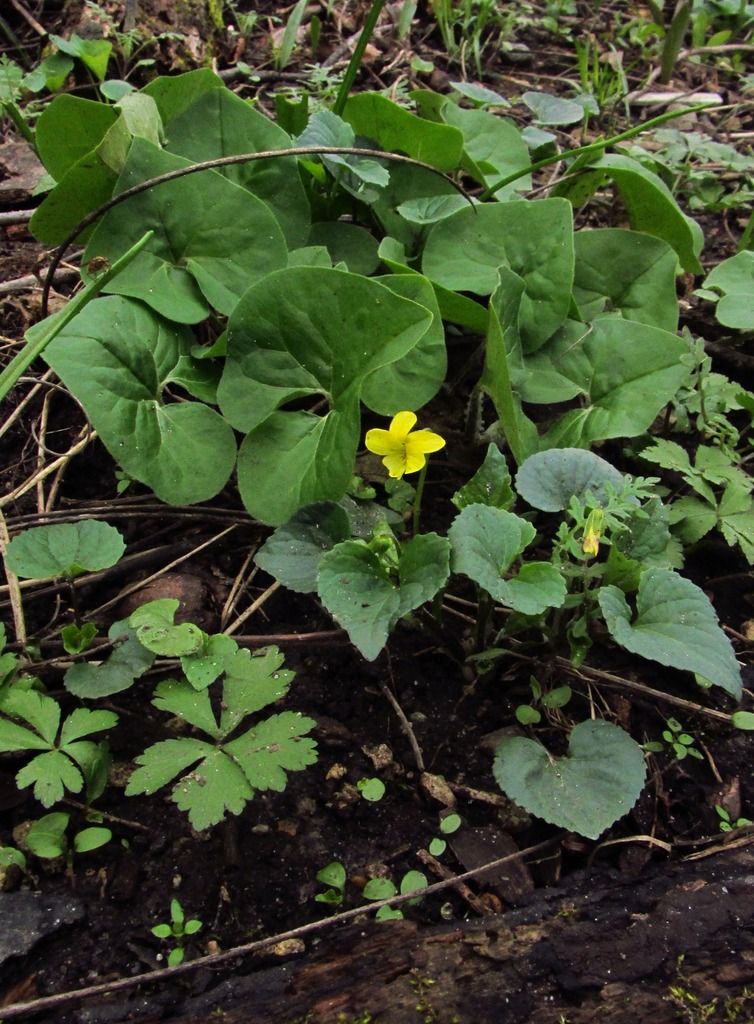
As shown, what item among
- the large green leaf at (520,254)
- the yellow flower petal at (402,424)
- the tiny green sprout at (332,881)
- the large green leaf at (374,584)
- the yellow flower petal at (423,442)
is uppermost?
the large green leaf at (520,254)

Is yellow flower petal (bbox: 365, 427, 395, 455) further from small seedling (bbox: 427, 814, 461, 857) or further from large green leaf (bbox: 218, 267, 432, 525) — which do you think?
small seedling (bbox: 427, 814, 461, 857)

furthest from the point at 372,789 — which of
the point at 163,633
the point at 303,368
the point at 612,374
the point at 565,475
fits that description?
the point at 612,374

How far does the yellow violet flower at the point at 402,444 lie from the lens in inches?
57.0

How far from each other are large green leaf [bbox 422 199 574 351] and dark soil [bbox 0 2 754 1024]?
34 cm

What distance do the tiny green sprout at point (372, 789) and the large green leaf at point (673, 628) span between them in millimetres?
496

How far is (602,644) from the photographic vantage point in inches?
65.1

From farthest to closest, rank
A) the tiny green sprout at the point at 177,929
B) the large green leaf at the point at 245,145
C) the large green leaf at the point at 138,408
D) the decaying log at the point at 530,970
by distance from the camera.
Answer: the large green leaf at the point at 245,145, the large green leaf at the point at 138,408, the tiny green sprout at the point at 177,929, the decaying log at the point at 530,970

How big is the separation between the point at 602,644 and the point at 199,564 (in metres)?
0.89

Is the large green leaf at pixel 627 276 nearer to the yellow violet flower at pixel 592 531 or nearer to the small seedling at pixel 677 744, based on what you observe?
the yellow violet flower at pixel 592 531

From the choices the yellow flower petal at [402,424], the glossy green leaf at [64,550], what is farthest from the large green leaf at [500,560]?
the glossy green leaf at [64,550]

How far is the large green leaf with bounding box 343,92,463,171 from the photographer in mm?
1903

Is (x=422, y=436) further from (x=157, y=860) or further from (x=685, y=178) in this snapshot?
(x=685, y=178)

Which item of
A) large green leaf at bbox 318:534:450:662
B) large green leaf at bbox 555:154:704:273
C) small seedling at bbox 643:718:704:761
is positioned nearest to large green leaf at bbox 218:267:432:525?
large green leaf at bbox 318:534:450:662

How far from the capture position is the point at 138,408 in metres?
1.63
